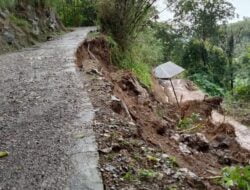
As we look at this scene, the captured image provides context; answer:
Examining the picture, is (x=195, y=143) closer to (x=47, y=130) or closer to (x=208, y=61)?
(x=47, y=130)

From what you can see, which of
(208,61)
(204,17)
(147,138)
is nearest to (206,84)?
(208,61)

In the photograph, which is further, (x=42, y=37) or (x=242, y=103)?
(x=242, y=103)

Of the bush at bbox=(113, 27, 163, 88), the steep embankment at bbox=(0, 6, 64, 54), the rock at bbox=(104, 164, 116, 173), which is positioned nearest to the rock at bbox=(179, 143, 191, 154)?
the rock at bbox=(104, 164, 116, 173)

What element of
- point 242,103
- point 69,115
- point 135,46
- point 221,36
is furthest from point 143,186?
point 221,36

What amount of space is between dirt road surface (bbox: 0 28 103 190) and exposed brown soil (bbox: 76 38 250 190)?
4.9 inches

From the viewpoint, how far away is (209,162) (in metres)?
3.75

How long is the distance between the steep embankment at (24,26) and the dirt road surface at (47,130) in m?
2.46

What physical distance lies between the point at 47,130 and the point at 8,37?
5.19 m

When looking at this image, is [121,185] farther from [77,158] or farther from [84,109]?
[84,109]

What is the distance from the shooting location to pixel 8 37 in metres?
7.84

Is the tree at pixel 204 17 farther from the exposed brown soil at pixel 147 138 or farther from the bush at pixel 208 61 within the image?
the exposed brown soil at pixel 147 138

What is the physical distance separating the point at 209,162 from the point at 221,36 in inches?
654

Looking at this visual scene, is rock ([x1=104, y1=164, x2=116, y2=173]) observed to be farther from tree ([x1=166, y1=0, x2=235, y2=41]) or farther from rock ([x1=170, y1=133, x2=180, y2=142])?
tree ([x1=166, y1=0, x2=235, y2=41])

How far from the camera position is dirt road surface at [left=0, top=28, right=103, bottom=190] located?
7.73 feet
